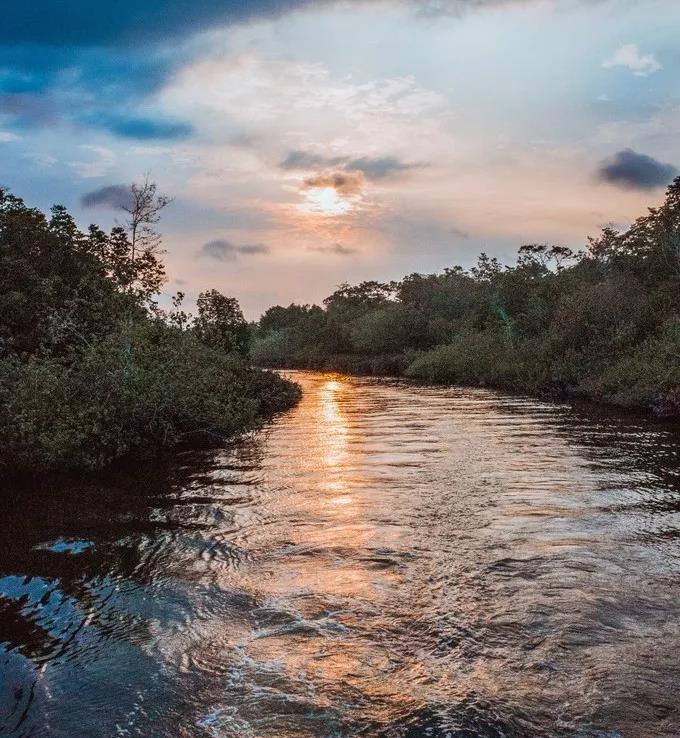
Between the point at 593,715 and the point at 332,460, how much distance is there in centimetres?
1212

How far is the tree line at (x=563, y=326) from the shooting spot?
3067cm

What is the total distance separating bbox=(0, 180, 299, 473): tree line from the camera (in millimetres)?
15250

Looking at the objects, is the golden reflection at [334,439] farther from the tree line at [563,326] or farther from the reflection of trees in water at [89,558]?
the tree line at [563,326]

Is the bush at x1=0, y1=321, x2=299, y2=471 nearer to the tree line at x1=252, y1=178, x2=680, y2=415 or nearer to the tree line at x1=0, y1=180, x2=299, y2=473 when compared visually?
the tree line at x1=0, y1=180, x2=299, y2=473

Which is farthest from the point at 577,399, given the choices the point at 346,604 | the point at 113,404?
the point at 346,604

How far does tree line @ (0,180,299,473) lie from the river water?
162cm

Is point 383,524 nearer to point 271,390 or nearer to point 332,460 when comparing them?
point 332,460

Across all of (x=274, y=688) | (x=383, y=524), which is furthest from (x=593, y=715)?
(x=383, y=524)

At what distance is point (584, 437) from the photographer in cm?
2022

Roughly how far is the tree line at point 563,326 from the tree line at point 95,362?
16088mm

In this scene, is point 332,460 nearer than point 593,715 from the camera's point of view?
No

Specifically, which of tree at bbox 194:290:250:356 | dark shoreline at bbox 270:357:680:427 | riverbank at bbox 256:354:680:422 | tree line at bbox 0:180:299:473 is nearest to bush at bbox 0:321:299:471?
tree line at bbox 0:180:299:473

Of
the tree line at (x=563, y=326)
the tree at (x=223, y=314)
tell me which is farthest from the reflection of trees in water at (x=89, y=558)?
the tree line at (x=563, y=326)

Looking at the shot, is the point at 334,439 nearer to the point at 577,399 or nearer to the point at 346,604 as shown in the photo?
the point at 346,604
